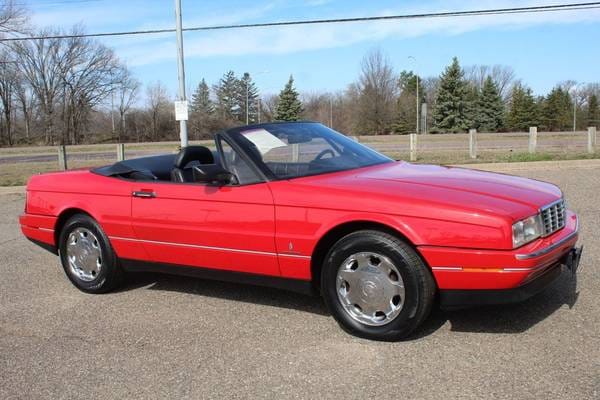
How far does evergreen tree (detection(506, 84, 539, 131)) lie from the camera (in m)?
62.2

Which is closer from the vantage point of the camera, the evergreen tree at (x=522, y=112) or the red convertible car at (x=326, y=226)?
the red convertible car at (x=326, y=226)

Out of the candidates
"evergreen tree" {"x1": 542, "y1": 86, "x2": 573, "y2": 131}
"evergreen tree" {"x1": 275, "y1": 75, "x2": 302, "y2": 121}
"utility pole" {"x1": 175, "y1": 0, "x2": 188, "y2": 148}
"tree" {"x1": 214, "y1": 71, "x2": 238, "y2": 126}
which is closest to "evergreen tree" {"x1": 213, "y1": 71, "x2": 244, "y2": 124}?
"tree" {"x1": 214, "y1": 71, "x2": 238, "y2": 126}

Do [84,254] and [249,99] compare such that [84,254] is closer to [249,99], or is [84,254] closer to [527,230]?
[527,230]

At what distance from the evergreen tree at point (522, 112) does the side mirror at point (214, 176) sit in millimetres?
63176

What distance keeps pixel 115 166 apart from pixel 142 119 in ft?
212

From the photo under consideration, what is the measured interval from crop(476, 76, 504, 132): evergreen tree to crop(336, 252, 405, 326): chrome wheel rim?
62349 mm

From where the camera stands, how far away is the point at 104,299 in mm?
4895

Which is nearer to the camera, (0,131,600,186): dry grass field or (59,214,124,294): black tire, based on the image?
(59,214,124,294): black tire

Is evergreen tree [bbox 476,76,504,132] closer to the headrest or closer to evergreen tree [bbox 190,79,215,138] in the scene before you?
evergreen tree [bbox 190,79,215,138]

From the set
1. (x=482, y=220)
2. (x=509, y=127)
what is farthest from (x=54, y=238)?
(x=509, y=127)

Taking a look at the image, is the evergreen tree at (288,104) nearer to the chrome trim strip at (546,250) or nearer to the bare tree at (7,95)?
the bare tree at (7,95)

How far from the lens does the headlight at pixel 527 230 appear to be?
3248 millimetres

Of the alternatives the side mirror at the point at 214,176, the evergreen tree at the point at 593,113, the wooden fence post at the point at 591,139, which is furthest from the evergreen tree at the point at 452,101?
the side mirror at the point at 214,176

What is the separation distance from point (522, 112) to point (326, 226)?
64.1m
